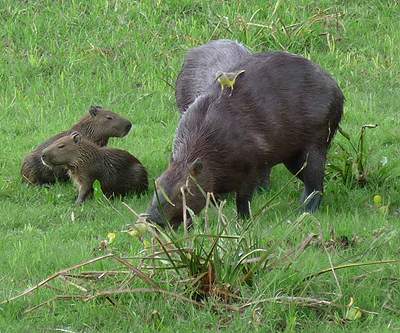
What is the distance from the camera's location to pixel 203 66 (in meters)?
6.05

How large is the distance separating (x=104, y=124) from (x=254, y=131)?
2.04 meters

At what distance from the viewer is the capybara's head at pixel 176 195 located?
178 inches

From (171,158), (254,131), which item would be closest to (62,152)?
(171,158)

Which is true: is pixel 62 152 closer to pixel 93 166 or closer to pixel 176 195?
pixel 93 166

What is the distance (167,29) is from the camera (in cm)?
898

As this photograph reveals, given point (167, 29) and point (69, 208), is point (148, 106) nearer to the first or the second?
point (167, 29)

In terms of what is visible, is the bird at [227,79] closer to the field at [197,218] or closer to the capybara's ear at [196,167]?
the capybara's ear at [196,167]

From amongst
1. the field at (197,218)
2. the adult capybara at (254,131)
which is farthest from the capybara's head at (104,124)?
the adult capybara at (254,131)

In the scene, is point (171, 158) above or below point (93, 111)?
above

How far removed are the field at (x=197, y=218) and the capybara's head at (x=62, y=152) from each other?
0.27m

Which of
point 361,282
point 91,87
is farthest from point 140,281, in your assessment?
point 91,87

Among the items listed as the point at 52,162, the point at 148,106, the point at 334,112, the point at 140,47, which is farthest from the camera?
the point at 140,47

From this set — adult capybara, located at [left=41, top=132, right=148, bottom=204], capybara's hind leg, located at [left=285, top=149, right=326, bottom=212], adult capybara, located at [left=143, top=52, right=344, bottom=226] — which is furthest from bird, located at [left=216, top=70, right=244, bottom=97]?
adult capybara, located at [left=41, top=132, right=148, bottom=204]

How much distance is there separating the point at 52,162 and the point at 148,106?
2.16 metres
